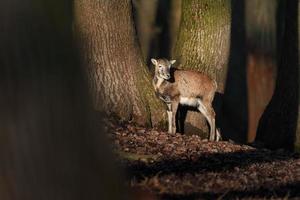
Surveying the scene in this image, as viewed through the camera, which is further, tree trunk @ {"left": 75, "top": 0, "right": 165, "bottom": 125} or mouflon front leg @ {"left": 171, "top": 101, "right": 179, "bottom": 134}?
mouflon front leg @ {"left": 171, "top": 101, "right": 179, "bottom": 134}

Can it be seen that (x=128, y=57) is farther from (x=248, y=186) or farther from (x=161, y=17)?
(x=161, y=17)

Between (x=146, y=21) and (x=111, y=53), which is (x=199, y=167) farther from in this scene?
(x=146, y=21)

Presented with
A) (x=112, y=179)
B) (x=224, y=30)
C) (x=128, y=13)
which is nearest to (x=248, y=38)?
(x=224, y=30)

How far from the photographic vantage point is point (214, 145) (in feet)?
46.0

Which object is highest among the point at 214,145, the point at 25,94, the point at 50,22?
the point at 50,22

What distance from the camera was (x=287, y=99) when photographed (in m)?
16.7

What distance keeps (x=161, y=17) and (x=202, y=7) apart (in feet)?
37.7

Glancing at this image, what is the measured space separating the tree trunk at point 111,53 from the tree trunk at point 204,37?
1650 mm

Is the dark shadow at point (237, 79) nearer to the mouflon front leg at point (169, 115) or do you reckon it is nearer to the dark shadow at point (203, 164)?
the mouflon front leg at point (169, 115)

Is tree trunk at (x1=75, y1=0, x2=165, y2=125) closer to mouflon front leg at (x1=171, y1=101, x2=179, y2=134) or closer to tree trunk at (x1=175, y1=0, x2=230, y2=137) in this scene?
mouflon front leg at (x1=171, y1=101, x2=179, y2=134)

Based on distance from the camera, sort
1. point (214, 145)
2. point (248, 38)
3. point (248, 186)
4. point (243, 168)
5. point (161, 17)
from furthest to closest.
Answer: point (161, 17) < point (248, 38) < point (214, 145) < point (243, 168) < point (248, 186)

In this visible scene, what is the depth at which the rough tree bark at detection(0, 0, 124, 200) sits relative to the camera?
4785mm

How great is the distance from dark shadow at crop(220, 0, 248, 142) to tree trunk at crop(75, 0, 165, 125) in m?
8.94

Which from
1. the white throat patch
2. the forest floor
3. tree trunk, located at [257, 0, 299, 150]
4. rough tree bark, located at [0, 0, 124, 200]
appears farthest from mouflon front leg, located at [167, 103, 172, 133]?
rough tree bark, located at [0, 0, 124, 200]
